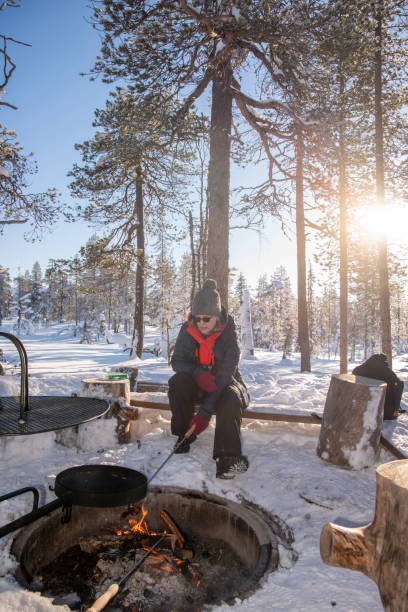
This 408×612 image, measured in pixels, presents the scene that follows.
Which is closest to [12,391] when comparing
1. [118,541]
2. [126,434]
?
[126,434]

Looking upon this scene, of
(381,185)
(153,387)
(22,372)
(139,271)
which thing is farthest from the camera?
(139,271)

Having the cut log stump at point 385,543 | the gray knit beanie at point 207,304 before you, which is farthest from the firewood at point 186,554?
the gray knit beanie at point 207,304

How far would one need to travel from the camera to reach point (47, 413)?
1836mm

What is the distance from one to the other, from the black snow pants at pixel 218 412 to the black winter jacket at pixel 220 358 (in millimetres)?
99

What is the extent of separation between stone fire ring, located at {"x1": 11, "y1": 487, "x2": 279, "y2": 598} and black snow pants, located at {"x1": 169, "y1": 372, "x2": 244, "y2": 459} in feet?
1.68

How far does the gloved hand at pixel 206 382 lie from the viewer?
11.2 ft

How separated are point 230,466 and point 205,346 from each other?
1249mm

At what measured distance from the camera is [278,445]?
363 centimetres

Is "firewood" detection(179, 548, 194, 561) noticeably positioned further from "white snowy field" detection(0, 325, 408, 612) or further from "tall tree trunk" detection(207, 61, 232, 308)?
"tall tree trunk" detection(207, 61, 232, 308)

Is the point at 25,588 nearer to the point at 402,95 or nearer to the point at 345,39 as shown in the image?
the point at 345,39

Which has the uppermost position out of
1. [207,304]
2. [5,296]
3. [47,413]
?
[5,296]

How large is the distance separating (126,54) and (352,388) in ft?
19.7

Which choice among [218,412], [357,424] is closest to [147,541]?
[218,412]

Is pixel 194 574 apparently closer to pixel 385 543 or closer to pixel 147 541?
pixel 147 541
